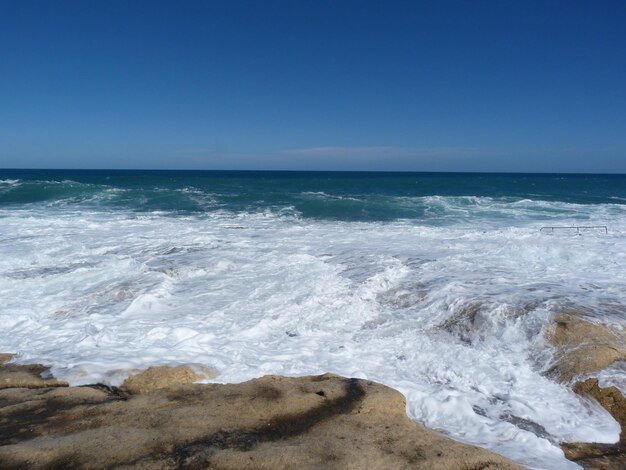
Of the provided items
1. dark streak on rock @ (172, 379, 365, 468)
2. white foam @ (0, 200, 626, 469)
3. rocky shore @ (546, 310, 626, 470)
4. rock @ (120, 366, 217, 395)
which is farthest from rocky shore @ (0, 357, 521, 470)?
rocky shore @ (546, 310, 626, 470)

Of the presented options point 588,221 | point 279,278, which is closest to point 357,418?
point 279,278

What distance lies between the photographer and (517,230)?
1625cm

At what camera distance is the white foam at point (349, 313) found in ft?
15.5

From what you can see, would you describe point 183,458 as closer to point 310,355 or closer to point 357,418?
point 357,418

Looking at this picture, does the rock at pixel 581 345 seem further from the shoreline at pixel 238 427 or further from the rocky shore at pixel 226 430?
the rocky shore at pixel 226 430

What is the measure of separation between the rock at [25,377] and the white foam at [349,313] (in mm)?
175

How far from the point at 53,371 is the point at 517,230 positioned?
49.8 feet

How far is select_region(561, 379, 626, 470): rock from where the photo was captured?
3754mm

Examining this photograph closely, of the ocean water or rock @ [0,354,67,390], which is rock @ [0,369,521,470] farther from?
the ocean water

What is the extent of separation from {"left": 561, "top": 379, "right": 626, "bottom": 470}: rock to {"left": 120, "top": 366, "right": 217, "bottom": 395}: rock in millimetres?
3555

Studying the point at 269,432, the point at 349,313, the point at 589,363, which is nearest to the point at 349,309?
the point at 349,313

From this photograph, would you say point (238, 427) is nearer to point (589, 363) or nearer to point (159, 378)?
point (159, 378)

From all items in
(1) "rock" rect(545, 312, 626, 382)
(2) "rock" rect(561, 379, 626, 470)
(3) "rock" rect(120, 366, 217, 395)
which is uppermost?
(1) "rock" rect(545, 312, 626, 382)

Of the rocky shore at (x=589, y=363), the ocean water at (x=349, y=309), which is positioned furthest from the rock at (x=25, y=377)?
the rocky shore at (x=589, y=363)
